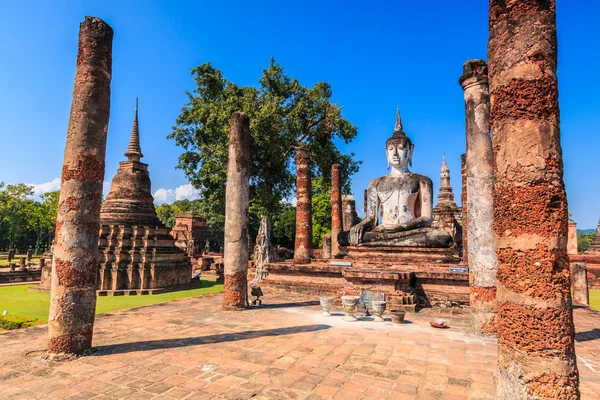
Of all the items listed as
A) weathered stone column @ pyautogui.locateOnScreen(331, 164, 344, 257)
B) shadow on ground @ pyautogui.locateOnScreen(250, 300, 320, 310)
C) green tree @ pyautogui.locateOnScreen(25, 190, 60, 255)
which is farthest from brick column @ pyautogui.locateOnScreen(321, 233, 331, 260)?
green tree @ pyautogui.locateOnScreen(25, 190, 60, 255)

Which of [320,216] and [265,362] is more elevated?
[320,216]

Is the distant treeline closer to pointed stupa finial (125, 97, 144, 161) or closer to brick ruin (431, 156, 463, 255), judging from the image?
pointed stupa finial (125, 97, 144, 161)

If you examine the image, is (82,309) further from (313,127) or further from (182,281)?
(313,127)

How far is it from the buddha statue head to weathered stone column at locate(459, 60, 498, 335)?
7.03 m

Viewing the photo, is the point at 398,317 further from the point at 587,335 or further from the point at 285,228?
the point at 285,228

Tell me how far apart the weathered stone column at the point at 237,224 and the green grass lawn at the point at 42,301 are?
3803 mm

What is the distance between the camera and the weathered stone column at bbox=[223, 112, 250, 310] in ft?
33.8

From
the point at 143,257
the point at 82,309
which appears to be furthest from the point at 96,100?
the point at 143,257

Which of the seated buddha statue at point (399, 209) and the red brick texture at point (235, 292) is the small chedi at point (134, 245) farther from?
the seated buddha statue at point (399, 209)

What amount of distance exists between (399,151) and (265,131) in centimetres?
688

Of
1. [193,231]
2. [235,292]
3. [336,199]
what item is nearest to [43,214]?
[193,231]

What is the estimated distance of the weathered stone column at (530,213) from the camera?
3.87 metres

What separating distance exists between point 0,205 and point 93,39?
145 ft

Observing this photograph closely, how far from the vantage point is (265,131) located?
746 inches
